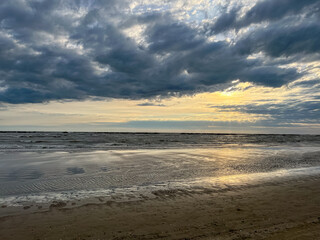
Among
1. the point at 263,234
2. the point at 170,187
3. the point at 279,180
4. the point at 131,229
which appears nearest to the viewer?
the point at 263,234

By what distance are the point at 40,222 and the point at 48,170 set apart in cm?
906

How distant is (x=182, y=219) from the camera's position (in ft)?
21.3

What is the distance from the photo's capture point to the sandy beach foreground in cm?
555

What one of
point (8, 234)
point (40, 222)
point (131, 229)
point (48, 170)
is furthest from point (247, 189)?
point (48, 170)

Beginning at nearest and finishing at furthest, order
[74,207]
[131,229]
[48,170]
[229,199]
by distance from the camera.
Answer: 1. [131,229]
2. [74,207]
3. [229,199]
4. [48,170]

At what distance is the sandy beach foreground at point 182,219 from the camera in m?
5.55

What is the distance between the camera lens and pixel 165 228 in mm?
5895

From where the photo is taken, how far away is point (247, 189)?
9.90m

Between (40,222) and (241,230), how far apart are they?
570cm

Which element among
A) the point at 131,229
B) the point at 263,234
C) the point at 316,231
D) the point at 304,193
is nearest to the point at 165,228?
the point at 131,229

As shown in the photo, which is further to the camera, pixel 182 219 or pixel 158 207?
pixel 158 207

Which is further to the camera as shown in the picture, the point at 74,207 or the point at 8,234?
the point at 74,207

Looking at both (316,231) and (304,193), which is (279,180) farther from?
(316,231)

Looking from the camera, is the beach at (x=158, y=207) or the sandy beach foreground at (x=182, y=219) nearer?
the sandy beach foreground at (x=182, y=219)
